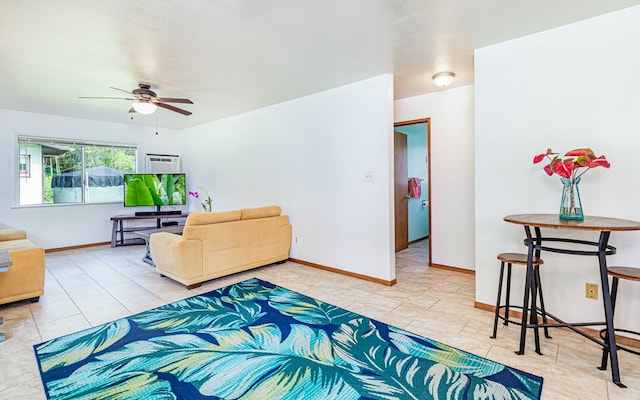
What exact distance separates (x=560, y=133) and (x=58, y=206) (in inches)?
297

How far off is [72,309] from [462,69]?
480 centimetres

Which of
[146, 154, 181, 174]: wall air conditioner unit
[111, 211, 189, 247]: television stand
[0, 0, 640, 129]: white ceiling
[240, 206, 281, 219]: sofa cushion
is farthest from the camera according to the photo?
[146, 154, 181, 174]: wall air conditioner unit

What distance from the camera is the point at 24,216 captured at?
539cm

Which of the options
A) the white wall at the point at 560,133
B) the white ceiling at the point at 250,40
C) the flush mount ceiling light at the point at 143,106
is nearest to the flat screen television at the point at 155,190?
the white ceiling at the point at 250,40

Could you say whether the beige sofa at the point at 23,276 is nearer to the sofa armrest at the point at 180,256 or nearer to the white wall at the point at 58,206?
the sofa armrest at the point at 180,256

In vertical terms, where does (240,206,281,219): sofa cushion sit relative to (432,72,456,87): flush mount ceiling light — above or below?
below

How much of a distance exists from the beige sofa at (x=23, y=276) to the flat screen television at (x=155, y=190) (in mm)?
3038

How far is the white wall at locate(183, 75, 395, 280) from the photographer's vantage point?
3768 mm

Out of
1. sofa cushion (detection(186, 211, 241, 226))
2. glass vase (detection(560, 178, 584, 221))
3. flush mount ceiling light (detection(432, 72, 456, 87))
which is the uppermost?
flush mount ceiling light (detection(432, 72, 456, 87))

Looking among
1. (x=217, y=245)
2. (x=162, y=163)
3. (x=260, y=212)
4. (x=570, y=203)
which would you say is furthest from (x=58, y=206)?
(x=570, y=203)

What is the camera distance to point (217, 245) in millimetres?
3791

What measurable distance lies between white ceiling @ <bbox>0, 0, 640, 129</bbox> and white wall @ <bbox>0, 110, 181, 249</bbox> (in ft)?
4.52

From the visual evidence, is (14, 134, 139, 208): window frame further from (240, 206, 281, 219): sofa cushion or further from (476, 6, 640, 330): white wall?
(476, 6, 640, 330): white wall

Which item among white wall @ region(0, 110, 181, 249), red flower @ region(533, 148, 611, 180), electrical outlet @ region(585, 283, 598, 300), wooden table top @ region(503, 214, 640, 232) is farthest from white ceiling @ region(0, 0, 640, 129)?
electrical outlet @ region(585, 283, 598, 300)
